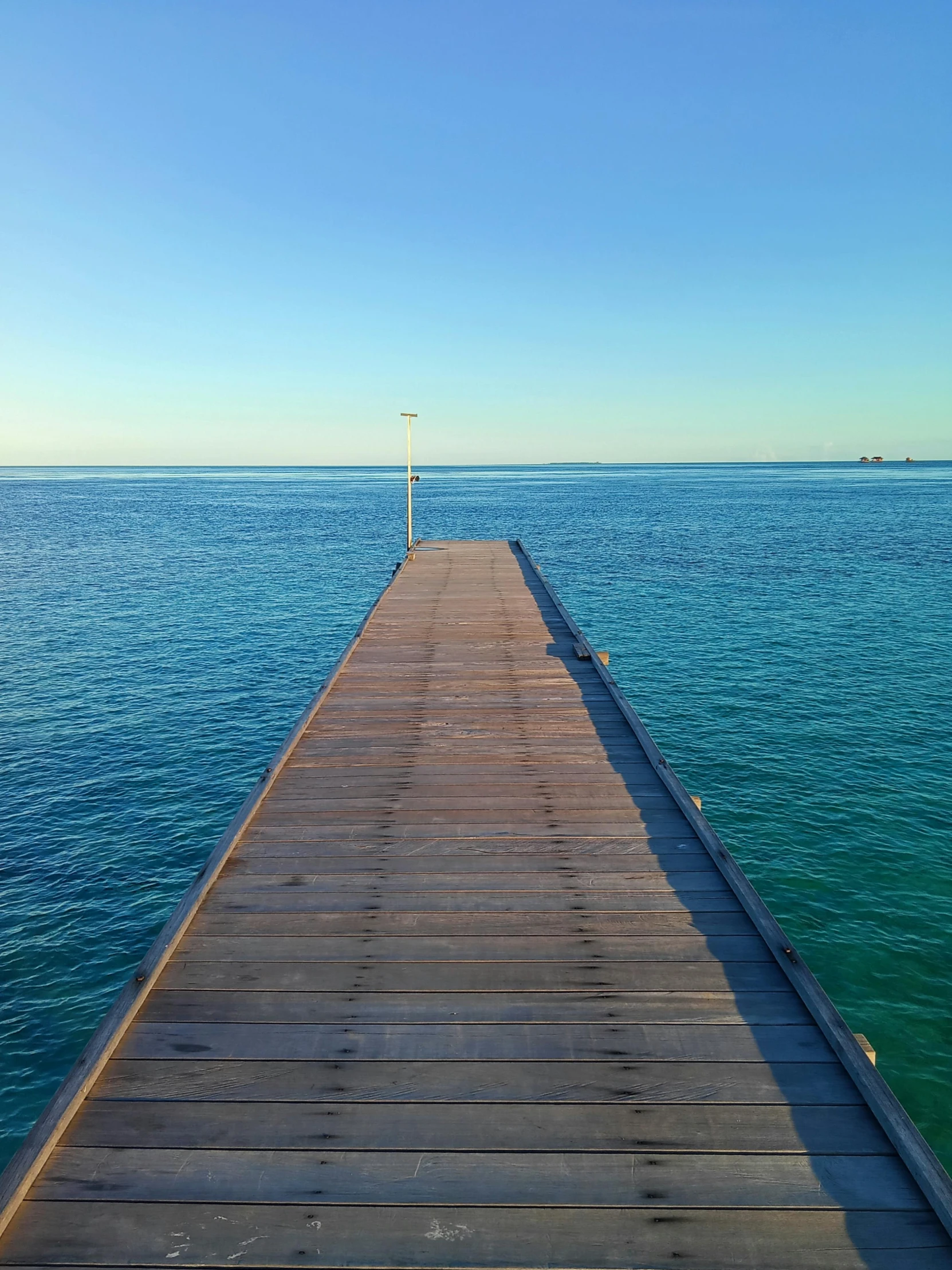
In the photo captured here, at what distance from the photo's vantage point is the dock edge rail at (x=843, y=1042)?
12.9 feet

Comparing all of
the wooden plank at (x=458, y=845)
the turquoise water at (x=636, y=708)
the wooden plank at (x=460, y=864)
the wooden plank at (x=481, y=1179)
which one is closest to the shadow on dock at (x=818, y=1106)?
the wooden plank at (x=481, y=1179)

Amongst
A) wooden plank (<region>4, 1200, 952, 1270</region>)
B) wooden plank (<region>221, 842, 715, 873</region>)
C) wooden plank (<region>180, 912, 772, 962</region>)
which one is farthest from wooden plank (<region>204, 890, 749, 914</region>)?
wooden plank (<region>4, 1200, 952, 1270</region>)

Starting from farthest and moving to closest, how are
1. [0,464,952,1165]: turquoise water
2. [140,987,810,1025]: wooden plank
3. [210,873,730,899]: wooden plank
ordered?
1. [0,464,952,1165]: turquoise water
2. [210,873,730,899]: wooden plank
3. [140,987,810,1025]: wooden plank

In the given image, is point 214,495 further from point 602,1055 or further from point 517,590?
point 602,1055

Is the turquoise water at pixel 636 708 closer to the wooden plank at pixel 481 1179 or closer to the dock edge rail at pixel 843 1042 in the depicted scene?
the dock edge rail at pixel 843 1042

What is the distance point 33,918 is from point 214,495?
12069 centimetres

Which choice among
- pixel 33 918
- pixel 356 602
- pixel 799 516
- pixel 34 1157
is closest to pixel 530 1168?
pixel 34 1157

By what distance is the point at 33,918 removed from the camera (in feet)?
35.1

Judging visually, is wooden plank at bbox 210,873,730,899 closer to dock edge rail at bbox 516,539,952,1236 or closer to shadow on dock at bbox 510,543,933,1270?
shadow on dock at bbox 510,543,933,1270

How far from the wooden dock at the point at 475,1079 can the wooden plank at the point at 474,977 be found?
24 millimetres

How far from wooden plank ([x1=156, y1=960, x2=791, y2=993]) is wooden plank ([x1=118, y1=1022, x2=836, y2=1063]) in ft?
1.26

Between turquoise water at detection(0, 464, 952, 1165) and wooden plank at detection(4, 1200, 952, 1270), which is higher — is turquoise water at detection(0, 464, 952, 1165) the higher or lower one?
the lower one

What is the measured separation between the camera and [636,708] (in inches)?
714

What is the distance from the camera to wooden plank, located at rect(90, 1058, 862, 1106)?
4.52 metres
